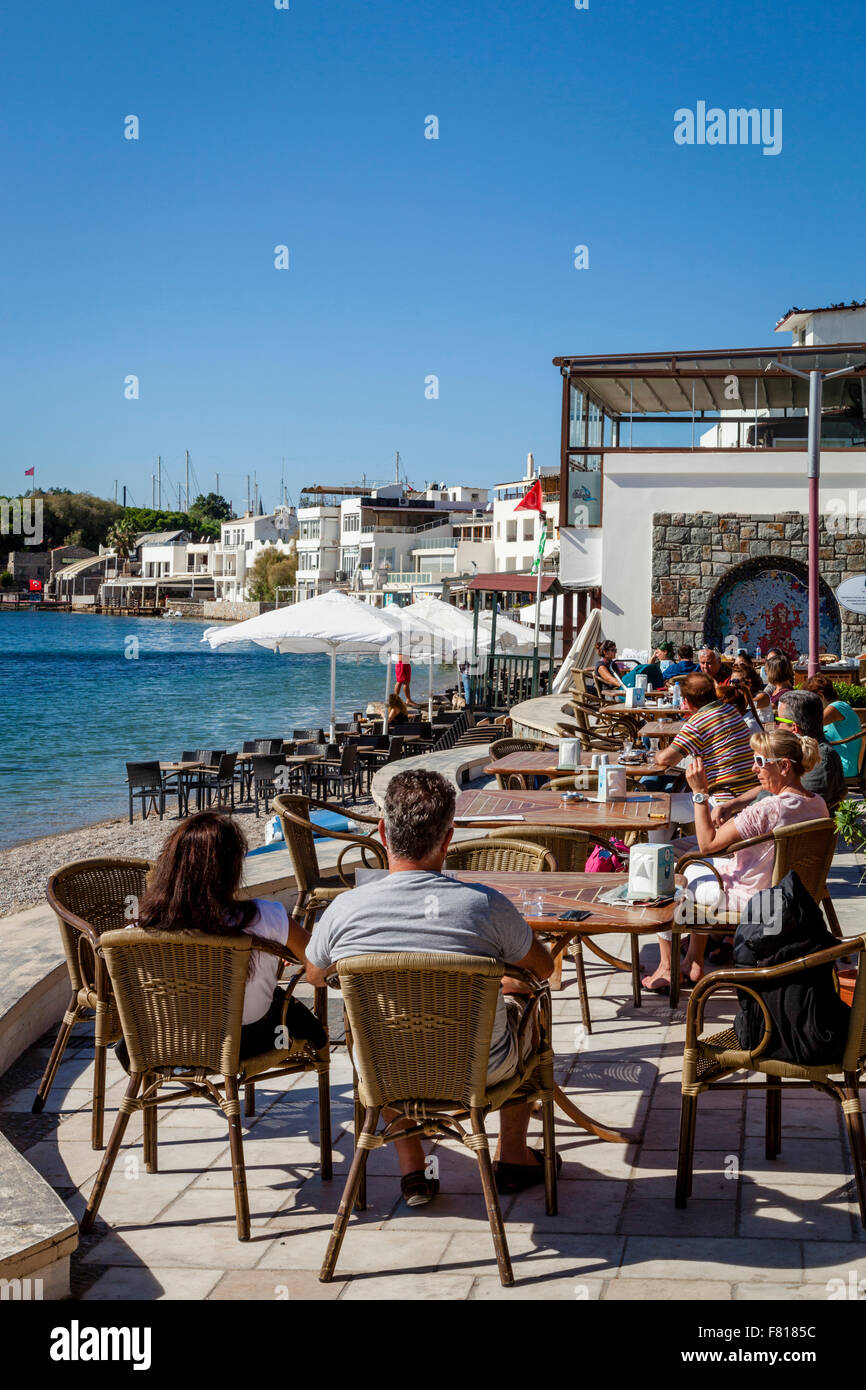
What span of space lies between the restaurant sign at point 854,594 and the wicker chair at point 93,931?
18.3m

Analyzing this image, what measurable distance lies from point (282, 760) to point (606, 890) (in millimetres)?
12912

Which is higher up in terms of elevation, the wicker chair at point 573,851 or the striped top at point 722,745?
the striped top at point 722,745

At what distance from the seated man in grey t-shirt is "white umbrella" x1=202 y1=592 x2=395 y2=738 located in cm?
1435

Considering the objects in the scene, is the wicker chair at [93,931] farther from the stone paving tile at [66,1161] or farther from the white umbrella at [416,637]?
the white umbrella at [416,637]

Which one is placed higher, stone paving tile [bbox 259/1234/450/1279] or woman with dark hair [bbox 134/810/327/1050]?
woman with dark hair [bbox 134/810/327/1050]

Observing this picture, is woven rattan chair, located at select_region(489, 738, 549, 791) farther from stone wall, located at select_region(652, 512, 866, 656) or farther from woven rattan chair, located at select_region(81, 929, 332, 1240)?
stone wall, located at select_region(652, 512, 866, 656)

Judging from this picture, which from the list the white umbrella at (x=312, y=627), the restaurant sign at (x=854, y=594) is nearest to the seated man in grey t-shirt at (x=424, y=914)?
the white umbrella at (x=312, y=627)

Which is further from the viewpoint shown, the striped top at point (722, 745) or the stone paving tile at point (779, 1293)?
the striped top at point (722, 745)

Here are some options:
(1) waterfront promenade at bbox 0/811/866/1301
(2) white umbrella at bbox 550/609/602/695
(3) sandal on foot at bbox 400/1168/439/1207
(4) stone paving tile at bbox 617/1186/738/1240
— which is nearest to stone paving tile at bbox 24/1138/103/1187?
(1) waterfront promenade at bbox 0/811/866/1301

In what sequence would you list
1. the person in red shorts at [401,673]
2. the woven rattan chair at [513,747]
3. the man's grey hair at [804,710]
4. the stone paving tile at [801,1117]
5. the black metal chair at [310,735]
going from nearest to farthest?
the stone paving tile at [801,1117], the man's grey hair at [804,710], the woven rattan chair at [513,747], the black metal chair at [310,735], the person in red shorts at [401,673]

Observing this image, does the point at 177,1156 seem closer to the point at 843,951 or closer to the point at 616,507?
the point at 843,951

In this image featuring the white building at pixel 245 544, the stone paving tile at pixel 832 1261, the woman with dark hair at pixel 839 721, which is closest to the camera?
the stone paving tile at pixel 832 1261

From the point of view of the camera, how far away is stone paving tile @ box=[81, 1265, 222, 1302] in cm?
323

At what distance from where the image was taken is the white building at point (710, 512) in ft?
72.0
